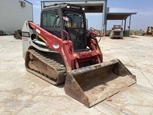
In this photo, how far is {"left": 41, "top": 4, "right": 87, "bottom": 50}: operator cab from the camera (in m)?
4.11

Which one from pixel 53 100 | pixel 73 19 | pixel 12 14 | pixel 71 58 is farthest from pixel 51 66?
pixel 12 14

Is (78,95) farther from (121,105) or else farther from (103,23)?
Result: (103,23)

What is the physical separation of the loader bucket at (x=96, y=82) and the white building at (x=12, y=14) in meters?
19.4

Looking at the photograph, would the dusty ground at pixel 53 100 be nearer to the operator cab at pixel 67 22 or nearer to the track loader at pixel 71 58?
the track loader at pixel 71 58

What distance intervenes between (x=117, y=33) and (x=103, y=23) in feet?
10.7

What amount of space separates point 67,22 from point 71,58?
1.12m

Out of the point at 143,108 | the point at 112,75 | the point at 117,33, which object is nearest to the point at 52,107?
the point at 143,108

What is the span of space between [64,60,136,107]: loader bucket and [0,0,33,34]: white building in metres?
19.4

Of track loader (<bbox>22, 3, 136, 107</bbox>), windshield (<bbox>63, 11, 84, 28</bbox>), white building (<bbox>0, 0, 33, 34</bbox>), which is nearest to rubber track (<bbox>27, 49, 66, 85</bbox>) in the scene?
track loader (<bbox>22, 3, 136, 107</bbox>)

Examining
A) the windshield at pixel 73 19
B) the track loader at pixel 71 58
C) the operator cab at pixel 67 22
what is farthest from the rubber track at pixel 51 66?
the windshield at pixel 73 19

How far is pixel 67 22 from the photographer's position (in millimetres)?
4281

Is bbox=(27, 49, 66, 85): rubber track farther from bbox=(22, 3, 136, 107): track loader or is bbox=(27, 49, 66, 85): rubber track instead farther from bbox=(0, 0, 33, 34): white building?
bbox=(0, 0, 33, 34): white building

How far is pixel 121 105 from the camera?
313 cm

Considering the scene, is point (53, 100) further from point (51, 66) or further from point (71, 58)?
point (71, 58)
